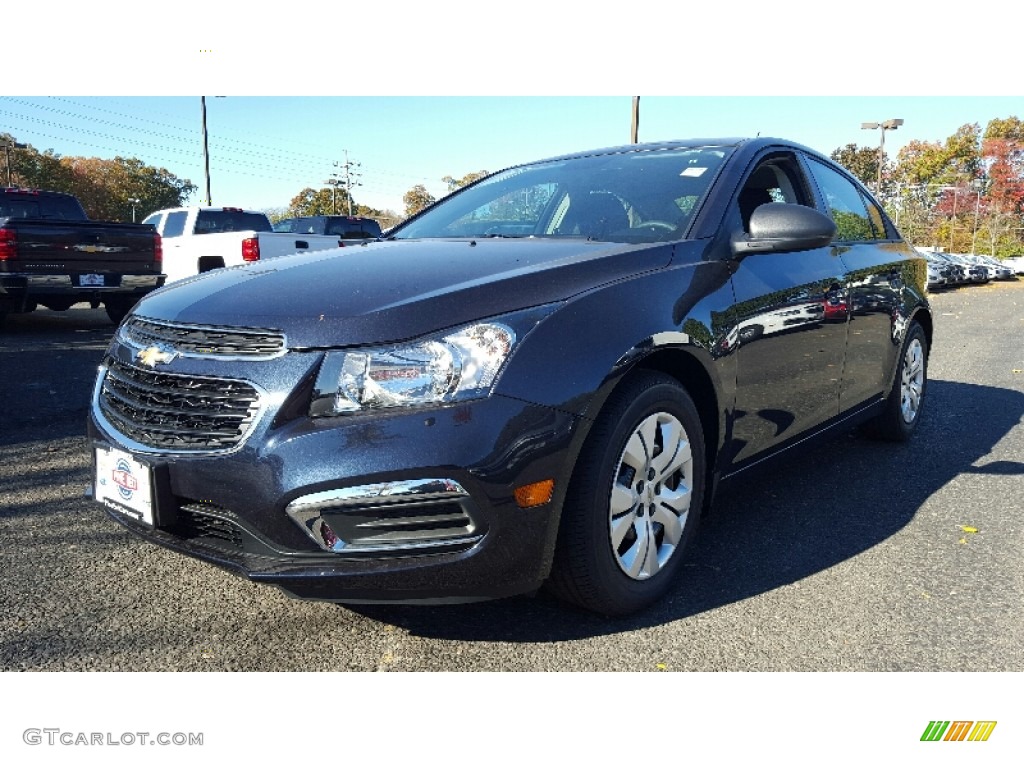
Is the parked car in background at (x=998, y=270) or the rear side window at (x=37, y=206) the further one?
the parked car in background at (x=998, y=270)

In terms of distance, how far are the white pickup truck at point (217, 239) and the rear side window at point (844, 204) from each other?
22.2 ft

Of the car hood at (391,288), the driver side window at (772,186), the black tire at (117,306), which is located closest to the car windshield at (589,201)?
the driver side window at (772,186)

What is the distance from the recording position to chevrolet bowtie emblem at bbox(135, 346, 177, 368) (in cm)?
226

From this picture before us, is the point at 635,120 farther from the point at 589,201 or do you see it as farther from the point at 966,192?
the point at 966,192

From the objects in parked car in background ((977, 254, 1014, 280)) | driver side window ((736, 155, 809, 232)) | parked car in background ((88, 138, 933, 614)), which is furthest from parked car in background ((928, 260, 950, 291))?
parked car in background ((88, 138, 933, 614))

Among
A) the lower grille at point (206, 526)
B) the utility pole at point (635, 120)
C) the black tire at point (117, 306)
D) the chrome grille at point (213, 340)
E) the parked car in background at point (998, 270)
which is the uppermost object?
the utility pole at point (635, 120)

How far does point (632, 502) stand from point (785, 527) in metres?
1.24

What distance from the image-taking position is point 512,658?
7.61 ft

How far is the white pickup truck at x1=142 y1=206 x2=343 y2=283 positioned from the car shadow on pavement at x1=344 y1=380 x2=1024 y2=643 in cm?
715

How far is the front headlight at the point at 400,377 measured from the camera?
6.72 ft

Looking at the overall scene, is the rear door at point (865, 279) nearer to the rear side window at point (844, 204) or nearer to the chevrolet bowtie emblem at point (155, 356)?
the rear side window at point (844, 204)

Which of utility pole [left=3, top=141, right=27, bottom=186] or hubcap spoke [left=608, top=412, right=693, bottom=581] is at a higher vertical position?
utility pole [left=3, top=141, right=27, bottom=186]

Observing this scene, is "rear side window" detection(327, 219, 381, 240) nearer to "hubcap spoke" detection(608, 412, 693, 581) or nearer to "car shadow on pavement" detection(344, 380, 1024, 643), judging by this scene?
"car shadow on pavement" detection(344, 380, 1024, 643)
